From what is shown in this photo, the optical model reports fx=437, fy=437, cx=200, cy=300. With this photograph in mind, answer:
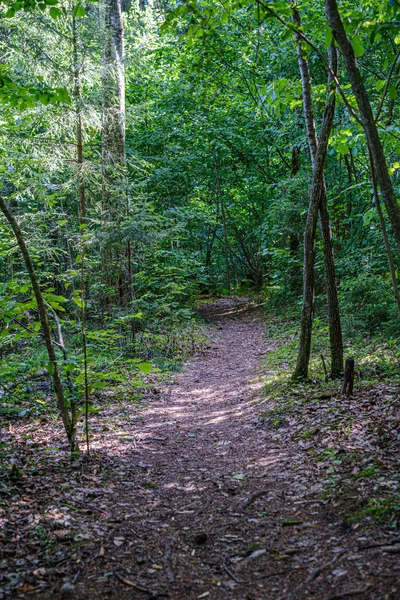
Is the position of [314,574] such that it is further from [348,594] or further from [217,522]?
[217,522]

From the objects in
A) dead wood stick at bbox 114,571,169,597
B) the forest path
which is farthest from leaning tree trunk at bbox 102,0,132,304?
dead wood stick at bbox 114,571,169,597

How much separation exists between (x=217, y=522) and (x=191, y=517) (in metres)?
0.24

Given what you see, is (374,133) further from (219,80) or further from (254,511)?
(219,80)

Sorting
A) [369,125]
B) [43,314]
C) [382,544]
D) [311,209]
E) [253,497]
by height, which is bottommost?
[253,497]

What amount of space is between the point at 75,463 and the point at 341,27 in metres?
4.72

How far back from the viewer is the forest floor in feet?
8.59

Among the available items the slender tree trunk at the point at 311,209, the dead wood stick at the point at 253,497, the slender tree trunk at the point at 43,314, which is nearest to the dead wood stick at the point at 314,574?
the dead wood stick at the point at 253,497

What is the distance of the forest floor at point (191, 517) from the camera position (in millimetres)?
2617

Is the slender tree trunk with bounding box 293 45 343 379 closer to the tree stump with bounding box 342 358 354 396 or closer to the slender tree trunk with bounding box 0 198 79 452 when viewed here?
the tree stump with bounding box 342 358 354 396

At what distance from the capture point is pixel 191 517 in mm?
3604

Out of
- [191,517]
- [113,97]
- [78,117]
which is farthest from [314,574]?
[113,97]

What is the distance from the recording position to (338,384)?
646cm

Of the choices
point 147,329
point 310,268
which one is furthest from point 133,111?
point 310,268

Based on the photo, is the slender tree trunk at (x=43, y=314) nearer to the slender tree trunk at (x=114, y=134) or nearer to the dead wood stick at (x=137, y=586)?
the dead wood stick at (x=137, y=586)
